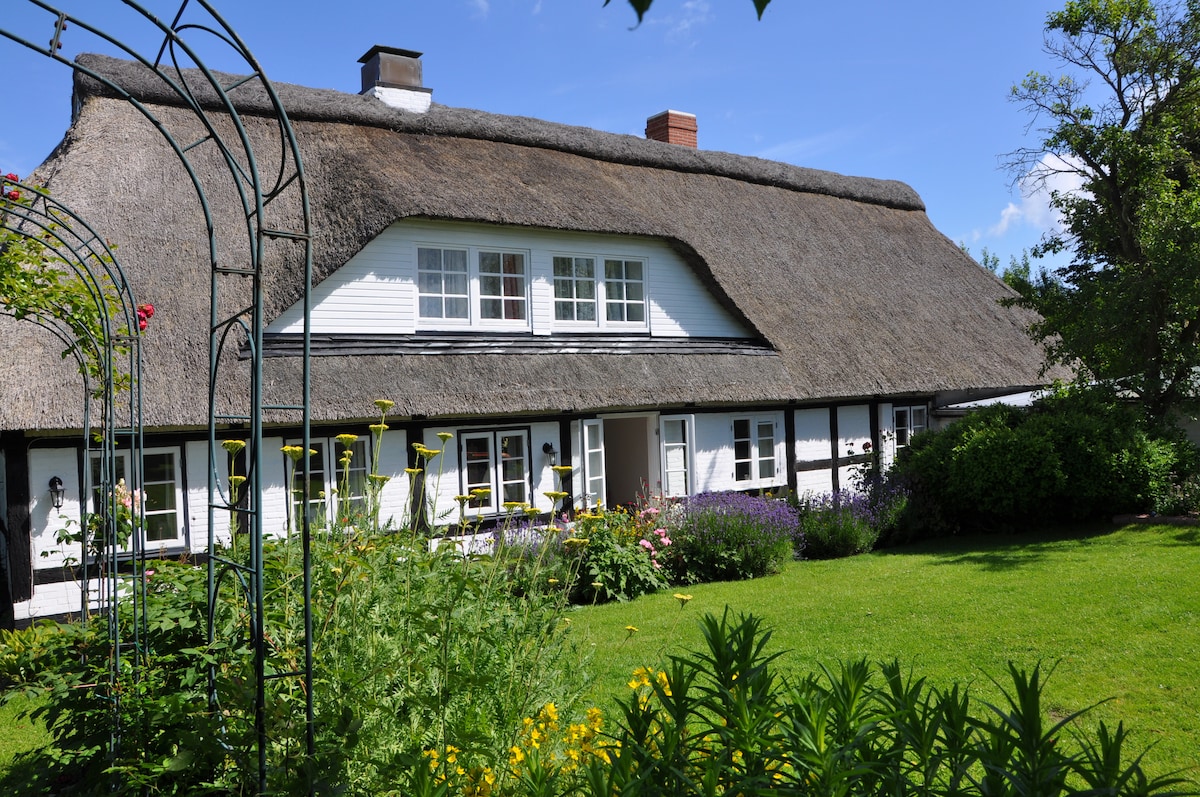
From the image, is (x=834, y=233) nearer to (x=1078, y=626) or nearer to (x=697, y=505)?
(x=697, y=505)

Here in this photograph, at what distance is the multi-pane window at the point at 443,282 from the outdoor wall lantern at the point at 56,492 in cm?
402

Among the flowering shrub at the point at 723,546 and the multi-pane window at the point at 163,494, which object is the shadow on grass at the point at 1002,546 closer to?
the flowering shrub at the point at 723,546

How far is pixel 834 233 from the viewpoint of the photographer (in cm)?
1612

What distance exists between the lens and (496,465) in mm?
10359

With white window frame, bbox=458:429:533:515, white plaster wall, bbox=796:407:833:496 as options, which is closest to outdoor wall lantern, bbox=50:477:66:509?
white window frame, bbox=458:429:533:515

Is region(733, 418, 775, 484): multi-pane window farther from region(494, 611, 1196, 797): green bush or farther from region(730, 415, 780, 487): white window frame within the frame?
region(494, 611, 1196, 797): green bush

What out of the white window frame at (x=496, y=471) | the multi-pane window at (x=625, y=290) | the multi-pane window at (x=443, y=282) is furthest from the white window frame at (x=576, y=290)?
the white window frame at (x=496, y=471)

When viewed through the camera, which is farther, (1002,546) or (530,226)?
(1002,546)

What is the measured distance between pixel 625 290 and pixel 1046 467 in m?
5.68

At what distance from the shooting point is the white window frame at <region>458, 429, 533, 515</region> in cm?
1014

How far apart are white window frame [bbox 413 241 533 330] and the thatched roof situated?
0.54m

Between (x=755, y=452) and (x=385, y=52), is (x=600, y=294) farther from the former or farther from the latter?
(x=385, y=52)

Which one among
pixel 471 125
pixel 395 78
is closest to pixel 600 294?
pixel 471 125

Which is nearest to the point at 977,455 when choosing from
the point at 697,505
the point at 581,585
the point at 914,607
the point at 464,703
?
the point at 697,505
